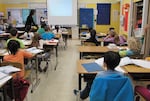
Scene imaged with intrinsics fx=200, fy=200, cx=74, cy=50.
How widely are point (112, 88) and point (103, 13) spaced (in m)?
10.4

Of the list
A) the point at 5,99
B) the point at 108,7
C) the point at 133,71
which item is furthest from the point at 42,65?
the point at 108,7

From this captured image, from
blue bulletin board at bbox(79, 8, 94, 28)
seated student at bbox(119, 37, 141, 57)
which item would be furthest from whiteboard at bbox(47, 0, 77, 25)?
seated student at bbox(119, 37, 141, 57)

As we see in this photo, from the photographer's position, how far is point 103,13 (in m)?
11.9

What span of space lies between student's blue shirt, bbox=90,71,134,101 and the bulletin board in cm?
1026

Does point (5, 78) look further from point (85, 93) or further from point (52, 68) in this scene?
point (52, 68)

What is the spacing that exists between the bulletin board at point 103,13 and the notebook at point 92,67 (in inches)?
364

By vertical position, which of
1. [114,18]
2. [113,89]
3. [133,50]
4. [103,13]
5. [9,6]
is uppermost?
[9,6]

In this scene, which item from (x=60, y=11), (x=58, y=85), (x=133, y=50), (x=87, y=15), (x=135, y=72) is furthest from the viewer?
(x=87, y=15)

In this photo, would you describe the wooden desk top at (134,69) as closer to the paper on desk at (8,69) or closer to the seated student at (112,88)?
the seated student at (112,88)

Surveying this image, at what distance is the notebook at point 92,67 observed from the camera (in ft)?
8.82

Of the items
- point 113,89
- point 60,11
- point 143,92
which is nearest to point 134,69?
point 143,92

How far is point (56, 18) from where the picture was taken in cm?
975

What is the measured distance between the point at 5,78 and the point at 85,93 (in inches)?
52.3

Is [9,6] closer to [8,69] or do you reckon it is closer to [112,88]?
[8,69]
